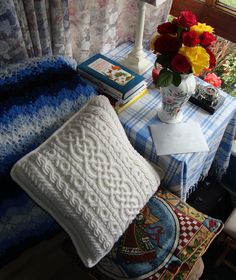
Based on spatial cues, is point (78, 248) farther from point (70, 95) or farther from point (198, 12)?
point (198, 12)

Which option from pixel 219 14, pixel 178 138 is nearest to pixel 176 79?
pixel 178 138

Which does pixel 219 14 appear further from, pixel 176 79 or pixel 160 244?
pixel 160 244

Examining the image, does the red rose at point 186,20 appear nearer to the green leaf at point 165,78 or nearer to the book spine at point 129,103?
the green leaf at point 165,78

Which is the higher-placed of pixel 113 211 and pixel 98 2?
pixel 98 2

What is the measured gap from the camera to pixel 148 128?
137cm

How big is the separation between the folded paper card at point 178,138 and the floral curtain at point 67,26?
1.74ft

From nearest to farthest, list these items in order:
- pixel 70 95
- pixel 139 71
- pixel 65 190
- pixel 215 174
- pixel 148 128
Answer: pixel 65 190
pixel 70 95
pixel 148 128
pixel 139 71
pixel 215 174

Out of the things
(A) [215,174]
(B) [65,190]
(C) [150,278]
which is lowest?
(A) [215,174]

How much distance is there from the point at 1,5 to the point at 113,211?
2.48ft

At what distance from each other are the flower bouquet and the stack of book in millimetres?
237

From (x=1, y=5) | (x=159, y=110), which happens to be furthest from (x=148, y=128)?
(x=1, y=5)

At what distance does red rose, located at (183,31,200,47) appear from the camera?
1070 millimetres

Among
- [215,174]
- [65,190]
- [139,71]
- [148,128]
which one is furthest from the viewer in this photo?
[215,174]

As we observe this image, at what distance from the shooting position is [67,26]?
134 centimetres
